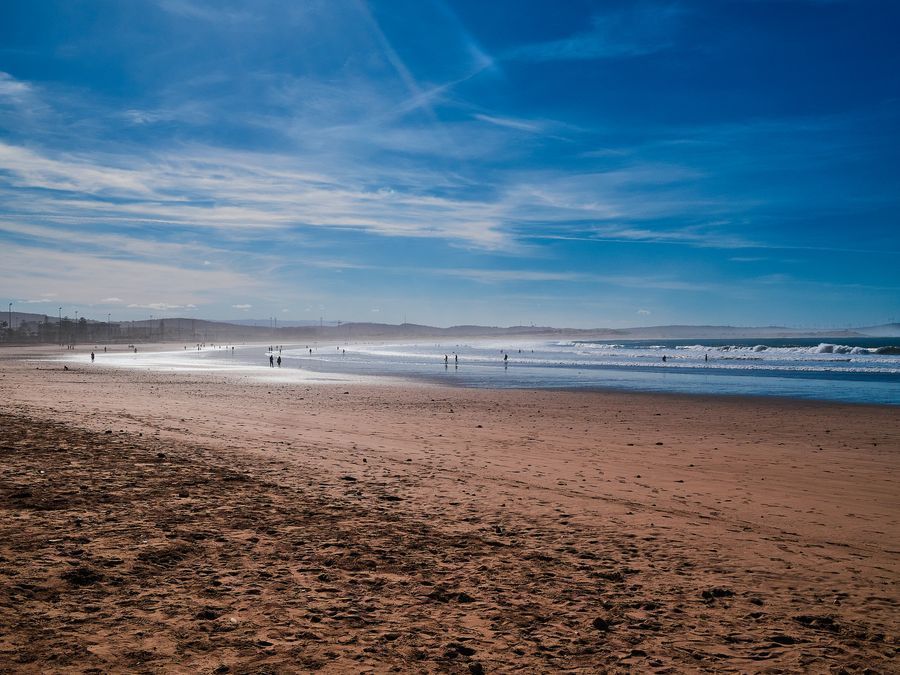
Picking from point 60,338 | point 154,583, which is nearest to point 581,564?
point 154,583

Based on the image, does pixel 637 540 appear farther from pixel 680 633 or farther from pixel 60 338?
pixel 60 338

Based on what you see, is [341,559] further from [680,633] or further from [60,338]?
[60,338]

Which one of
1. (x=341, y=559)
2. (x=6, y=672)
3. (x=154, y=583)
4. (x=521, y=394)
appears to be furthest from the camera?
(x=521, y=394)

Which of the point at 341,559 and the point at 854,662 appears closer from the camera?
the point at 854,662

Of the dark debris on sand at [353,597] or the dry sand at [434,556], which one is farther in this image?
the dry sand at [434,556]

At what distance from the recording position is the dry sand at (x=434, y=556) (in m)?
4.50

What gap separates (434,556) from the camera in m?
6.47

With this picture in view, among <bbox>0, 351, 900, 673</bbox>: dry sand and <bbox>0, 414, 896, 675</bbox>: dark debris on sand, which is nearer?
<bbox>0, 414, 896, 675</bbox>: dark debris on sand

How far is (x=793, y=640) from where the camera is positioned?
475 cm

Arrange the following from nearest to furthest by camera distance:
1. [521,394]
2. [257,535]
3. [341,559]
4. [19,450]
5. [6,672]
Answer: [6,672] < [341,559] < [257,535] < [19,450] < [521,394]

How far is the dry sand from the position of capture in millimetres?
4504

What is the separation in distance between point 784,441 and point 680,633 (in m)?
13.4

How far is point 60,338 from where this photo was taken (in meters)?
179

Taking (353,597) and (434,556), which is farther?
(434,556)
